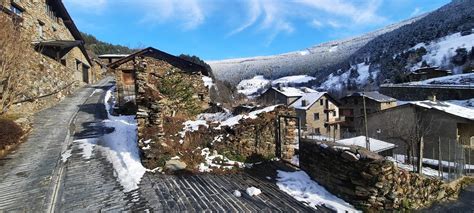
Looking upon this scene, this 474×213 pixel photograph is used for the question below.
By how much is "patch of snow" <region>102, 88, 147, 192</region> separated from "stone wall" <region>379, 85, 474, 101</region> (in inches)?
1773

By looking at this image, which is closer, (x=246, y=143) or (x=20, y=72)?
(x=246, y=143)

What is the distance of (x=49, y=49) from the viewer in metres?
24.9

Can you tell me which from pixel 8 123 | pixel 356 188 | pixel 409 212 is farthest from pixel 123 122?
pixel 409 212

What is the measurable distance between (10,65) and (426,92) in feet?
169

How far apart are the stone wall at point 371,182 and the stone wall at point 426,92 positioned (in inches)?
1609

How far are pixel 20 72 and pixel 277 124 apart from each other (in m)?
12.9

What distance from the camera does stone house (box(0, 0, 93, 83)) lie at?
21219 mm

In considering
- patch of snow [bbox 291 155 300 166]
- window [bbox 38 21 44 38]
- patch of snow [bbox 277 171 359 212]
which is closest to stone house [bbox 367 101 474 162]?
patch of snow [bbox 291 155 300 166]

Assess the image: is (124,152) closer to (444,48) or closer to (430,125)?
(430,125)

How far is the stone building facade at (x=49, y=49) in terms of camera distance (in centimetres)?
1754

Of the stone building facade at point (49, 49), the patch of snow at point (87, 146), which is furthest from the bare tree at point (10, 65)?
the patch of snow at point (87, 146)

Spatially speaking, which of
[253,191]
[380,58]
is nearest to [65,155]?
[253,191]

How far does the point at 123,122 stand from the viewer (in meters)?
14.5

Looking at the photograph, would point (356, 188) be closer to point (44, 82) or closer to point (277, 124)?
point (277, 124)
